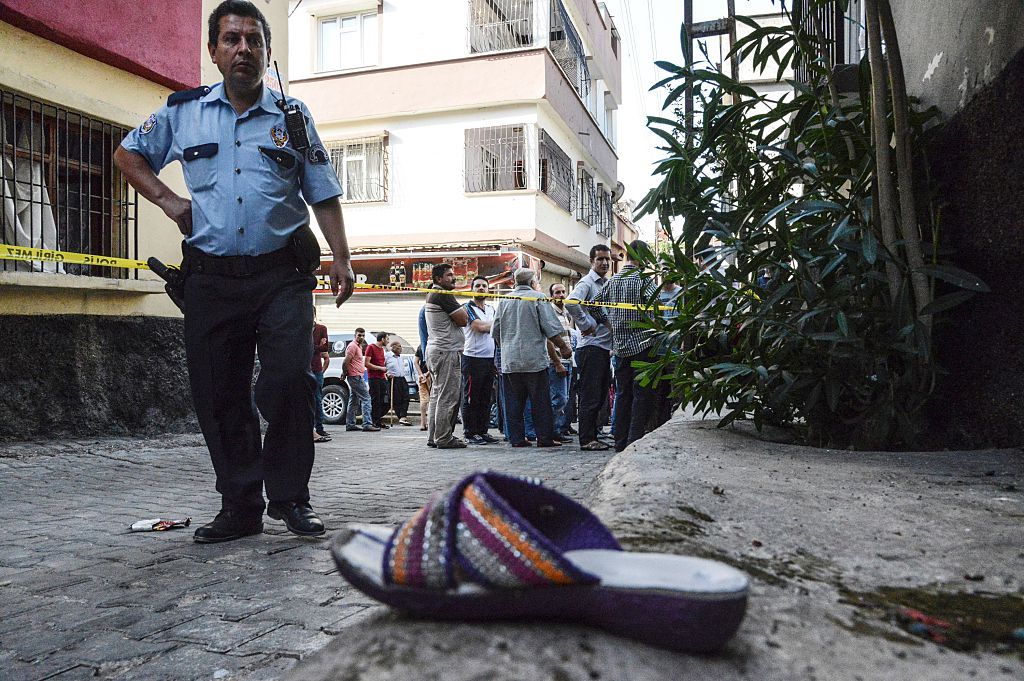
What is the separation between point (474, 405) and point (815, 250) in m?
6.02

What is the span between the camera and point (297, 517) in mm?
3250

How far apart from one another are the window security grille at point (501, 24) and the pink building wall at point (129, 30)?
11.6 m

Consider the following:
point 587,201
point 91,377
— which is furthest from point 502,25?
point 91,377

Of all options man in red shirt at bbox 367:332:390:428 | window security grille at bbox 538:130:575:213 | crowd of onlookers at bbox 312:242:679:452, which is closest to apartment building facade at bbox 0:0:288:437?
crowd of onlookers at bbox 312:242:679:452

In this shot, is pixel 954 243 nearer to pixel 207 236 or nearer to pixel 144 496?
pixel 207 236

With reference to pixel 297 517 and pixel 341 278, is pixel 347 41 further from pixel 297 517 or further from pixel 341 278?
pixel 297 517

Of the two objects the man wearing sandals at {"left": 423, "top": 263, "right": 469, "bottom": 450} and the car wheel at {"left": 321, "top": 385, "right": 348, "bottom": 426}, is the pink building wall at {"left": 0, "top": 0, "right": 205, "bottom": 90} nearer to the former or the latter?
the man wearing sandals at {"left": 423, "top": 263, "right": 469, "bottom": 450}

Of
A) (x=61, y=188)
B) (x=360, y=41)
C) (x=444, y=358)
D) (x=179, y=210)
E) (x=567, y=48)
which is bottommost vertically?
(x=444, y=358)

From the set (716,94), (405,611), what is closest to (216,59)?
(716,94)

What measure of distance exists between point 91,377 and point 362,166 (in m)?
13.6

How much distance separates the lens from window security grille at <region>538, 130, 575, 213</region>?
1914 centimetres

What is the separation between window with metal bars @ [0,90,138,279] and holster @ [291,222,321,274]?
398 centimetres

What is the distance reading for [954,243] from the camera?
11.8 feet

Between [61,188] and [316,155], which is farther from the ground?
[61,188]
